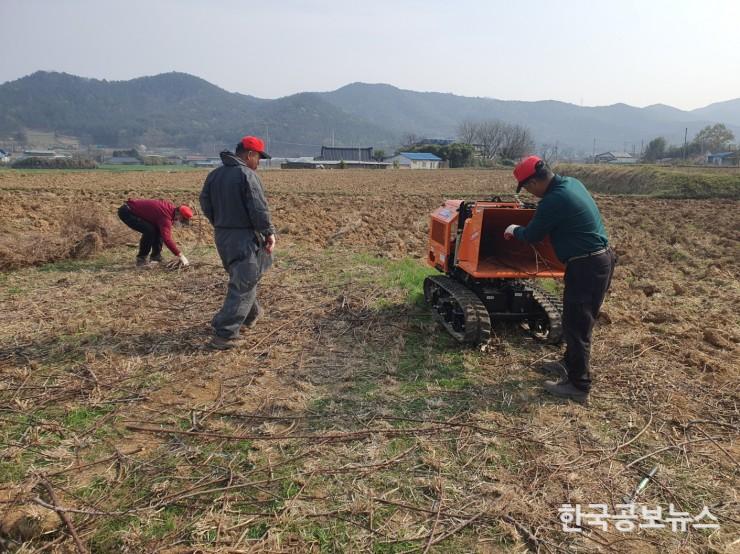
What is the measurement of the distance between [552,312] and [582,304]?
1257 millimetres

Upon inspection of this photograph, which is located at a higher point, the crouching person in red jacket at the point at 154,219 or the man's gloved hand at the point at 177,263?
the crouching person in red jacket at the point at 154,219

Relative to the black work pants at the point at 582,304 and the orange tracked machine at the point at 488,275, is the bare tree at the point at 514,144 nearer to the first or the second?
the orange tracked machine at the point at 488,275

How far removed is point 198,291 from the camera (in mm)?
6988

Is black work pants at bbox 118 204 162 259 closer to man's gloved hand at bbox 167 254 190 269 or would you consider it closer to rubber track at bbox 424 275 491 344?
man's gloved hand at bbox 167 254 190 269

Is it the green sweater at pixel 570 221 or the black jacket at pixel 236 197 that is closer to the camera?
the green sweater at pixel 570 221

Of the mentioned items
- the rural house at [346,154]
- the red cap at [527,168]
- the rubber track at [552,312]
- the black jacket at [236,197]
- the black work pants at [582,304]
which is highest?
the red cap at [527,168]

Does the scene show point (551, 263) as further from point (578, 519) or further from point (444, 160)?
point (444, 160)

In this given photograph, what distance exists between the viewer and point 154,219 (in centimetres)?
811

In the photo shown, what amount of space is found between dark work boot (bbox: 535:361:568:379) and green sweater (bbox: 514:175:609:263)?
1141 mm

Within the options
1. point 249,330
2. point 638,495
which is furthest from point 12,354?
point 638,495

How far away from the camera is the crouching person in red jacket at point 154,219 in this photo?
315 inches

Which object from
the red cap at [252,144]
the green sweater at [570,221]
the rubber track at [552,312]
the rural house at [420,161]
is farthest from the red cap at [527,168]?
the rural house at [420,161]

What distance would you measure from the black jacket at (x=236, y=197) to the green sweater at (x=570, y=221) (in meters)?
2.52

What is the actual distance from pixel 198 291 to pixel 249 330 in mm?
1786
